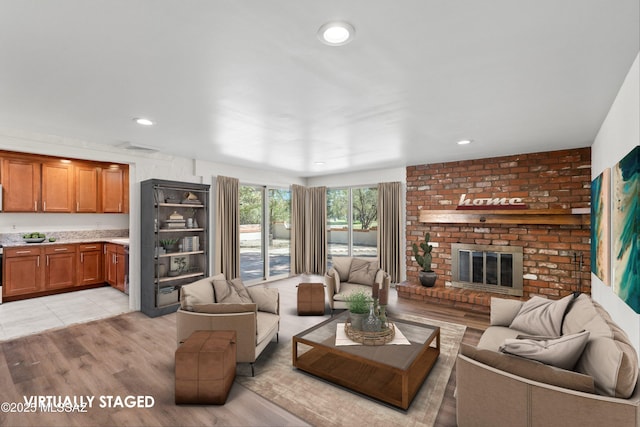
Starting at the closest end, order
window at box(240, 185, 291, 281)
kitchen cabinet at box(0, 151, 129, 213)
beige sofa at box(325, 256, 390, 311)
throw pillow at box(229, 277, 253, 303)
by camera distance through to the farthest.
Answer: throw pillow at box(229, 277, 253, 303) < beige sofa at box(325, 256, 390, 311) < kitchen cabinet at box(0, 151, 129, 213) < window at box(240, 185, 291, 281)

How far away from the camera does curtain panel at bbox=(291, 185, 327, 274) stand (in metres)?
7.24

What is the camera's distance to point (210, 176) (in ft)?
18.3

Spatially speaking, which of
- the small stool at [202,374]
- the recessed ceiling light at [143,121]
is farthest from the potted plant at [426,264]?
the recessed ceiling light at [143,121]

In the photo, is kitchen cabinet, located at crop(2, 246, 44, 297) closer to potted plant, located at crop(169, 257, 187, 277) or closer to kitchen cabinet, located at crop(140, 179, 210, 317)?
kitchen cabinet, located at crop(140, 179, 210, 317)

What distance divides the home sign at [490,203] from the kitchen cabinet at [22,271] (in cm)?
724

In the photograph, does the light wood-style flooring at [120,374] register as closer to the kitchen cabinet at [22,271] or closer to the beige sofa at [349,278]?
the beige sofa at [349,278]

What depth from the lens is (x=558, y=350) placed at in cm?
179

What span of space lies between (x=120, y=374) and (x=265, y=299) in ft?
4.87

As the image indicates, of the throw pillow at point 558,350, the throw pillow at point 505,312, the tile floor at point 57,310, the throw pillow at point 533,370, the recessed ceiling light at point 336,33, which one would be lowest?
the tile floor at point 57,310

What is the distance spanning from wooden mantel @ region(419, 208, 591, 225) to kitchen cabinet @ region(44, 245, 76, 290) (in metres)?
6.49

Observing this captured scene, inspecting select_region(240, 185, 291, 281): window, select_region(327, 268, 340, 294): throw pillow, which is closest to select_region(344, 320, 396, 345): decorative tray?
select_region(327, 268, 340, 294): throw pillow

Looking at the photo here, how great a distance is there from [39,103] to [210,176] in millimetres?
2932

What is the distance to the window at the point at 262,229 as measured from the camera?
6484 millimetres

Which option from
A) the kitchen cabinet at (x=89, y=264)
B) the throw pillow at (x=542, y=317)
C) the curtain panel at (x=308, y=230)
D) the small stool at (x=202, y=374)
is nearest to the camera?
the small stool at (x=202, y=374)
